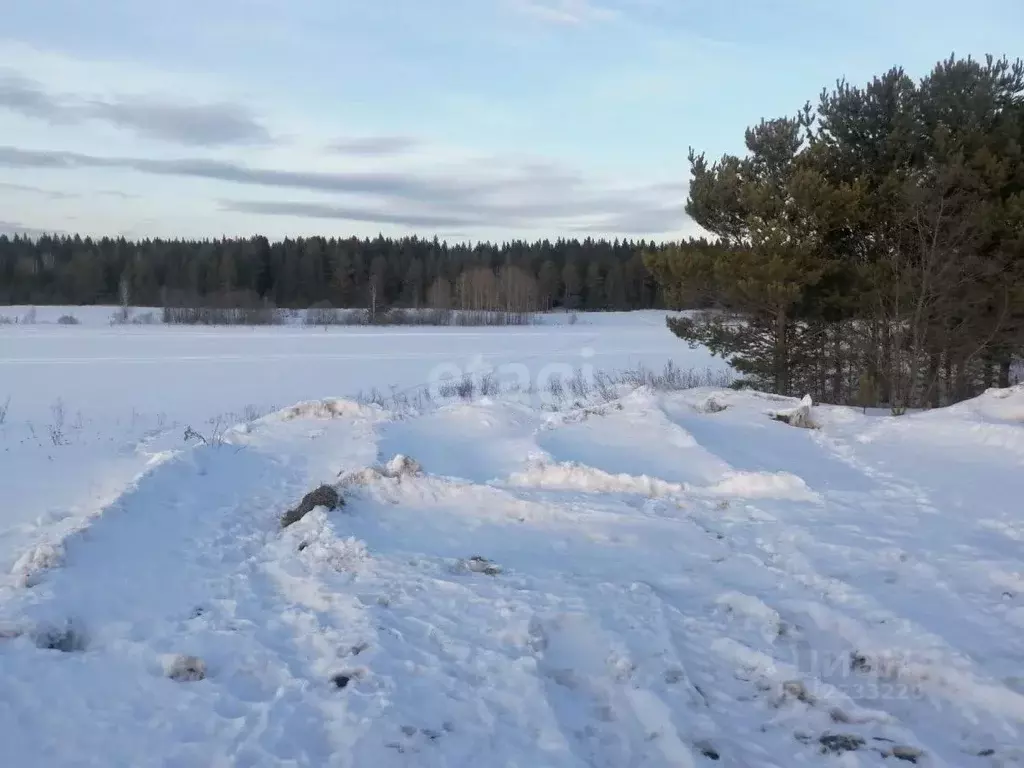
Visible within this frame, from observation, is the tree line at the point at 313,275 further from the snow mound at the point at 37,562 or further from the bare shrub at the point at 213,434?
the snow mound at the point at 37,562

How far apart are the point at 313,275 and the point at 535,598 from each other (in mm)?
80714

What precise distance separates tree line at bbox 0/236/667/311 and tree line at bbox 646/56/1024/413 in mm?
53458

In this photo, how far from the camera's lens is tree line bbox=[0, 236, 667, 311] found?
71.9 metres

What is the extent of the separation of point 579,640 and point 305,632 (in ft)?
5.13

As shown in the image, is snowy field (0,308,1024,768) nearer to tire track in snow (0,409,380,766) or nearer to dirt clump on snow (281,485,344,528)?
tire track in snow (0,409,380,766)

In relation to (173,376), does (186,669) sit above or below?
above

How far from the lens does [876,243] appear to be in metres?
14.5

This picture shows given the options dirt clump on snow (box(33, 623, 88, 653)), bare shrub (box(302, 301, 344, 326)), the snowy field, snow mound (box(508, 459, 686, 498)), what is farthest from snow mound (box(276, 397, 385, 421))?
bare shrub (box(302, 301, 344, 326))

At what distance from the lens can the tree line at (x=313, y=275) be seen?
7188cm

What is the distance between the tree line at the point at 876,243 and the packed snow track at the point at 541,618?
6.19 metres

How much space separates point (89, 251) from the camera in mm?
85062

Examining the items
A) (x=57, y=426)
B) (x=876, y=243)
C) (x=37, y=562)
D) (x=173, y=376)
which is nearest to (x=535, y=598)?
(x=37, y=562)

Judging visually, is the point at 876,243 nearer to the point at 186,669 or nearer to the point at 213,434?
the point at 213,434

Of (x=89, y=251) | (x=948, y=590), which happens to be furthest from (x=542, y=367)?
(x=89, y=251)
